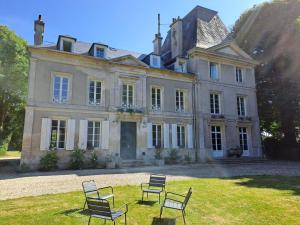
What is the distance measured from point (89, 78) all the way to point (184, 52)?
9297mm

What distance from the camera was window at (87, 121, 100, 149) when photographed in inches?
578

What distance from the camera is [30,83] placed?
44.3 ft

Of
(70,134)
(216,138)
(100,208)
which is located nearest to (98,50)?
(70,134)

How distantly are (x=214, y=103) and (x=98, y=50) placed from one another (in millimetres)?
9597

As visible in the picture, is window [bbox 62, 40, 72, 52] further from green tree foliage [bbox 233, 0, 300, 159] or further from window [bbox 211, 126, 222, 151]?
green tree foliage [bbox 233, 0, 300, 159]

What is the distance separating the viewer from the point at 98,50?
1608 centimetres

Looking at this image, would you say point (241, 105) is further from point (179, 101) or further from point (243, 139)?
point (179, 101)

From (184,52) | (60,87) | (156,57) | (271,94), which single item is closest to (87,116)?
(60,87)

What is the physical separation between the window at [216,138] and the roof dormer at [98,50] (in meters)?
9.66

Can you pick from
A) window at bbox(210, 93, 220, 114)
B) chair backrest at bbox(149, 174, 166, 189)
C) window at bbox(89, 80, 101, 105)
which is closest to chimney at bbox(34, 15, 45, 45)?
window at bbox(89, 80, 101, 105)

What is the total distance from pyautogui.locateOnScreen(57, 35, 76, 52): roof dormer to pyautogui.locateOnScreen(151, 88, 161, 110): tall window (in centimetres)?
604

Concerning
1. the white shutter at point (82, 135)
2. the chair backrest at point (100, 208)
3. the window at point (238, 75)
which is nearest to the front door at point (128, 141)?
the white shutter at point (82, 135)

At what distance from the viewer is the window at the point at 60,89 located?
1420 cm

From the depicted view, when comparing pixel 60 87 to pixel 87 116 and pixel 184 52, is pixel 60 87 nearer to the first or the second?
pixel 87 116
